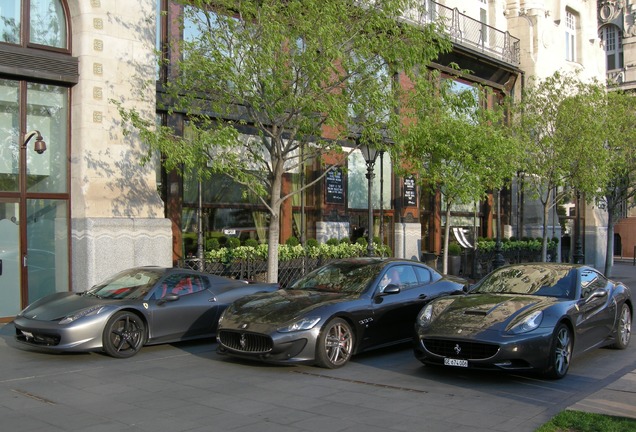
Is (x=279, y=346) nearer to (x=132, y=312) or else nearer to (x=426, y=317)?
(x=426, y=317)

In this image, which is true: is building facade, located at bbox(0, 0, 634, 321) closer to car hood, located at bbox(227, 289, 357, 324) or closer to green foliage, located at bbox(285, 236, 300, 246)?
green foliage, located at bbox(285, 236, 300, 246)

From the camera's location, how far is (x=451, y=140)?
55.4 ft

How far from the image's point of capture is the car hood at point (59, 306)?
9281 mm

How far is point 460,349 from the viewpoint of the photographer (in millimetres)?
7785

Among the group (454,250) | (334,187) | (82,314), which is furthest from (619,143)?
(82,314)

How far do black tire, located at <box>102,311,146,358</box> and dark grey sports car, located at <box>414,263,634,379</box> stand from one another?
409cm

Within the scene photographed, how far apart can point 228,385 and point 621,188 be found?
2140 centimetres

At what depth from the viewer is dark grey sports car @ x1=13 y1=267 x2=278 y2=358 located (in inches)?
357

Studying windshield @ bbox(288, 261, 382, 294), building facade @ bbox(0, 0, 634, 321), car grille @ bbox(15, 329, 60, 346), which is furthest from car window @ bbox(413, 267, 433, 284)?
car grille @ bbox(15, 329, 60, 346)

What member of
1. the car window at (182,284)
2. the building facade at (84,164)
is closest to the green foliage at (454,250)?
the building facade at (84,164)

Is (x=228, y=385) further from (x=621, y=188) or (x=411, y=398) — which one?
(x=621, y=188)

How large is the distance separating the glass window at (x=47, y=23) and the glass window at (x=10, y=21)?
25 centimetres

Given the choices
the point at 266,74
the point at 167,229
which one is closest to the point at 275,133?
the point at 266,74

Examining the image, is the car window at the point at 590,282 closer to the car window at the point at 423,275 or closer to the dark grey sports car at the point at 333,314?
the dark grey sports car at the point at 333,314
